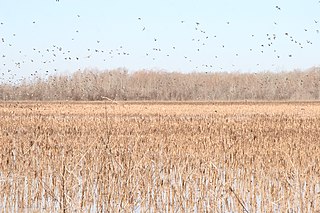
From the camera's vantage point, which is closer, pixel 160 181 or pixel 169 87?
pixel 160 181

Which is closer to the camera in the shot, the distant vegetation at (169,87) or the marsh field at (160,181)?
the marsh field at (160,181)

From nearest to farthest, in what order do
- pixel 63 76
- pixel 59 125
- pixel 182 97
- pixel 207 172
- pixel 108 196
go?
pixel 108 196 → pixel 207 172 → pixel 59 125 → pixel 182 97 → pixel 63 76

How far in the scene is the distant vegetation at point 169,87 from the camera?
67.7 metres

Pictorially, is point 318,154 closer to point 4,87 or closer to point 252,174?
point 252,174

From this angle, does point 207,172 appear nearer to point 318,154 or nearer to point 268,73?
point 318,154

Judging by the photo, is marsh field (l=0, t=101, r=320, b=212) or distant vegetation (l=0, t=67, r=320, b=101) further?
distant vegetation (l=0, t=67, r=320, b=101)

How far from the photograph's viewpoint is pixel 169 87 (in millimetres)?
70812

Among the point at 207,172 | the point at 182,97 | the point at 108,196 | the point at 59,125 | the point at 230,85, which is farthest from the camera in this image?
the point at 230,85

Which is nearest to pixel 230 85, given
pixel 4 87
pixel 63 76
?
pixel 63 76

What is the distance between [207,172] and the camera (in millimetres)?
7754

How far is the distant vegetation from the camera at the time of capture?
6769cm

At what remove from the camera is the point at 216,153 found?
10.1 m

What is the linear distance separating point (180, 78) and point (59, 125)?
56.7m

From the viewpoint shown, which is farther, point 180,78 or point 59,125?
point 180,78
